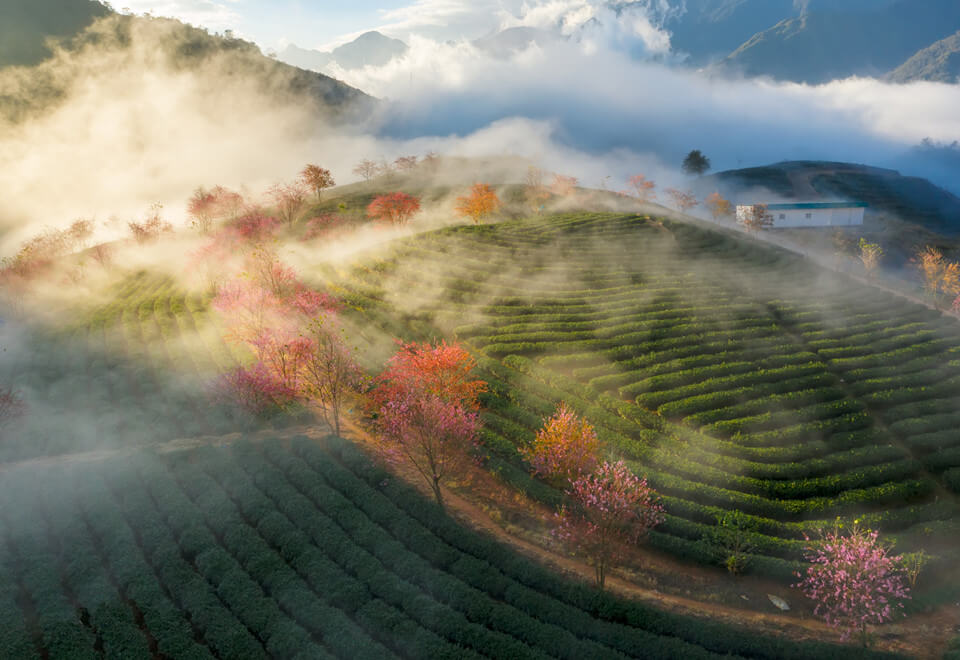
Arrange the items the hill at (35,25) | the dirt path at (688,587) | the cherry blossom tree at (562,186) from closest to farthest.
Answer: the dirt path at (688,587), the cherry blossom tree at (562,186), the hill at (35,25)

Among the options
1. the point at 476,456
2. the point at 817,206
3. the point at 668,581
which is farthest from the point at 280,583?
the point at 817,206

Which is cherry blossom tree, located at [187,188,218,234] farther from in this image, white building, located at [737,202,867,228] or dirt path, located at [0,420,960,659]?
white building, located at [737,202,867,228]

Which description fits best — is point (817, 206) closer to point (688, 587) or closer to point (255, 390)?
point (688, 587)

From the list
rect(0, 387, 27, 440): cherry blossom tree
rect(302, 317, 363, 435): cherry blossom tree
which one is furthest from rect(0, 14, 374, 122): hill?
rect(302, 317, 363, 435): cherry blossom tree

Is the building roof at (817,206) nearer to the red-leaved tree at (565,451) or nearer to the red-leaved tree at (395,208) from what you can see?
the red-leaved tree at (395,208)

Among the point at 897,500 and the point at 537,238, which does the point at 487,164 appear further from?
the point at 897,500

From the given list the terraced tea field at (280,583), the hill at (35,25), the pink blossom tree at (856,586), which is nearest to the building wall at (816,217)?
the pink blossom tree at (856,586)
